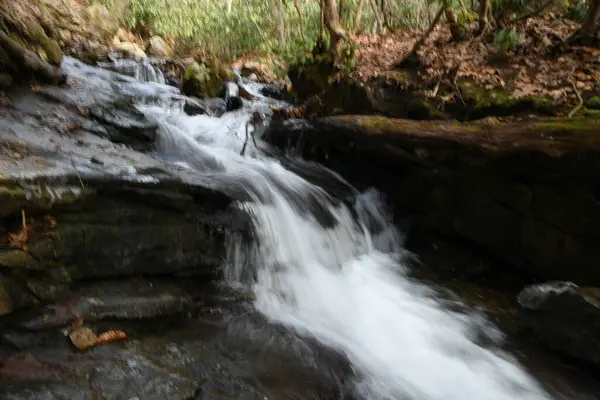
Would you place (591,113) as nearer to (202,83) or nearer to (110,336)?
(110,336)

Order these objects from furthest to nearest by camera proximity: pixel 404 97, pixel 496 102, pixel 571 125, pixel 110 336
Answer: pixel 404 97, pixel 496 102, pixel 571 125, pixel 110 336

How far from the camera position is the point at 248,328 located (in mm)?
3979

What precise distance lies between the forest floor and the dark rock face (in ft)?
8.61

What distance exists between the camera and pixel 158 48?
63.6ft

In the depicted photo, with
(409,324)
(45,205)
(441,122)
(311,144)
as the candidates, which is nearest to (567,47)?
(441,122)

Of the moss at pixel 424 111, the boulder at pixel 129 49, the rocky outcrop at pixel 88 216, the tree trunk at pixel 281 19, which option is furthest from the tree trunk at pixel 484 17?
the tree trunk at pixel 281 19

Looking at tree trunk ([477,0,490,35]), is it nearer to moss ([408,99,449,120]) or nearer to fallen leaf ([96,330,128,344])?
moss ([408,99,449,120])

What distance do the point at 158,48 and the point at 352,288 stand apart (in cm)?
1777

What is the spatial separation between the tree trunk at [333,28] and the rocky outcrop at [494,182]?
2.93m

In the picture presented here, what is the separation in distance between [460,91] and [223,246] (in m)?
4.57

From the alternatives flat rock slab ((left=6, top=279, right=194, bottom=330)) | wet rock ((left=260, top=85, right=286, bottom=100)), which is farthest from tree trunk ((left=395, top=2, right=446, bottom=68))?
flat rock slab ((left=6, top=279, right=194, bottom=330))

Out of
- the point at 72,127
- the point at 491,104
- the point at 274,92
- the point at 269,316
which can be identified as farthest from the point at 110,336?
the point at 274,92

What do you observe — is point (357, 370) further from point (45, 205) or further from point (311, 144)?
point (311, 144)

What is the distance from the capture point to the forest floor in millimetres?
5789
